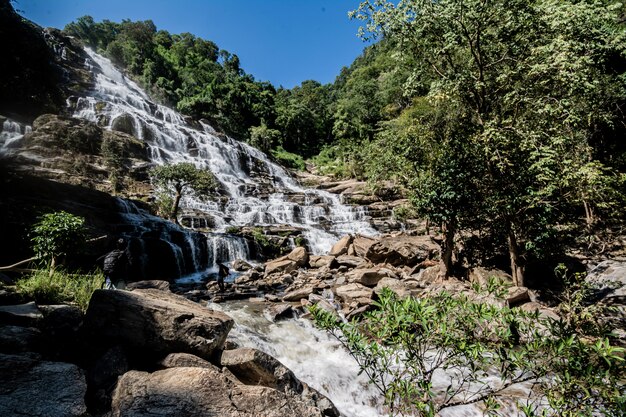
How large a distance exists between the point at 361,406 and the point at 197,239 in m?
14.3

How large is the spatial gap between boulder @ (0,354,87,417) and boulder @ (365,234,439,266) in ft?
43.7

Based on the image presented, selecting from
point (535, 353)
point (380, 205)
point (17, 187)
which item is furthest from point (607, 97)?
point (17, 187)

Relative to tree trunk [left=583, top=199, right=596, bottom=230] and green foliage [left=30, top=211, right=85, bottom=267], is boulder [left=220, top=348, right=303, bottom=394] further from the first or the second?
tree trunk [left=583, top=199, right=596, bottom=230]

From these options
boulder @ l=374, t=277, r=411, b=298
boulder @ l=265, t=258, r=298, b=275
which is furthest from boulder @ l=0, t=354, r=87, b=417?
boulder @ l=265, t=258, r=298, b=275

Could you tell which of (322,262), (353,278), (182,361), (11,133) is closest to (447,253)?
(353,278)

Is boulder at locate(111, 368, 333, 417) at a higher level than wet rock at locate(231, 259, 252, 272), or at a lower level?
higher

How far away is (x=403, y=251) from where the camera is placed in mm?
14562

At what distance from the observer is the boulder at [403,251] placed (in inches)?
569

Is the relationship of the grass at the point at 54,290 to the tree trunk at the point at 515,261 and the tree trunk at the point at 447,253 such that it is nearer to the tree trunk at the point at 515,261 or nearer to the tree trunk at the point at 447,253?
the tree trunk at the point at 447,253

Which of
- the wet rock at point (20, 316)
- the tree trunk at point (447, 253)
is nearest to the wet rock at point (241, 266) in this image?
the tree trunk at point (447, 253)

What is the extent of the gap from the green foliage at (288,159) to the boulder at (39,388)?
48.0 metres

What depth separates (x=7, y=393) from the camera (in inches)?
107

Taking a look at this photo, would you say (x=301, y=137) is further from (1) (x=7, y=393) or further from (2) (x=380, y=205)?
(1) (x=7, y=393)

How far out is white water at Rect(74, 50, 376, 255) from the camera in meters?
24.6
